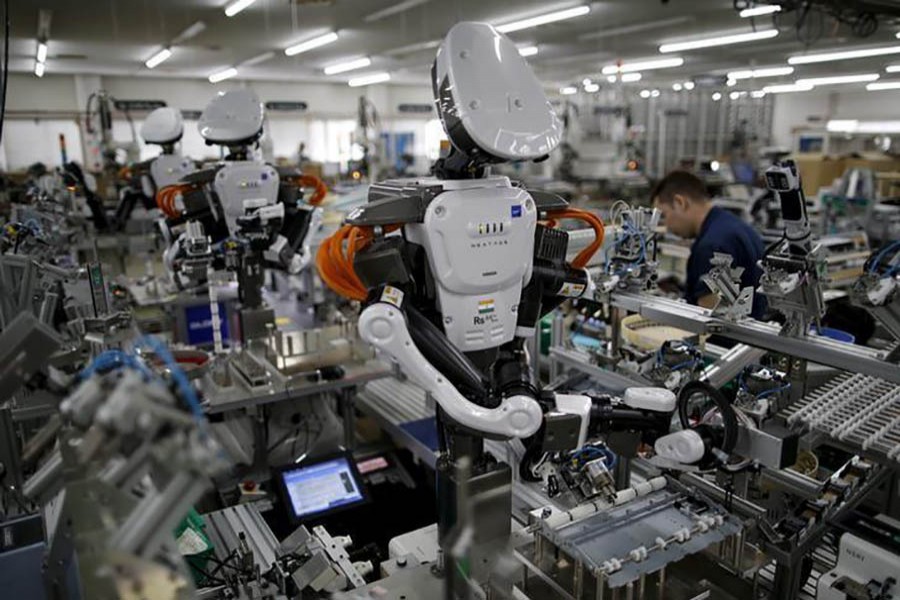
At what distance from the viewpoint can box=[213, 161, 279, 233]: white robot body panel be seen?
397cm

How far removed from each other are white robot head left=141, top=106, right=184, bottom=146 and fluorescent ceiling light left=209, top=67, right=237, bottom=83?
909cm

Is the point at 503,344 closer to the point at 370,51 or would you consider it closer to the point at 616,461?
the point at 616,461

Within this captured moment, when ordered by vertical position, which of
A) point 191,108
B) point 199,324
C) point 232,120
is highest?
point 191,108

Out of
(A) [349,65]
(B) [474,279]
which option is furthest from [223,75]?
(B) [474,279]

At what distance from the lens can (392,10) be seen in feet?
27.0

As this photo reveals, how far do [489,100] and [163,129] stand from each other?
480 cm

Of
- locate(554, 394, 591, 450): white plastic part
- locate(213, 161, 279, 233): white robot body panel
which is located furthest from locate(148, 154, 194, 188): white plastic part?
locate(554, 394, 591, 450): white plastic part

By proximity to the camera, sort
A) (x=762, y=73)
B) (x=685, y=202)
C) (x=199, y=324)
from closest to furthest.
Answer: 1. (x=685, y=202)
2. (x=199, y=324)
3. (x=762, y=73)

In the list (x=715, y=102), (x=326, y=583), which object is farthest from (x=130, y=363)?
(x=715, y=102)

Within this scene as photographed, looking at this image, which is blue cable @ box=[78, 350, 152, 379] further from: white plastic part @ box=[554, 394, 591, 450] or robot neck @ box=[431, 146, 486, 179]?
white plastic part @ box=[554, 394, 591, 450]

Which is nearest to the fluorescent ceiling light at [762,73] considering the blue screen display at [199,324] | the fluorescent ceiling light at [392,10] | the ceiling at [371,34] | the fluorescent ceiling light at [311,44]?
the ceiling at [371,34]

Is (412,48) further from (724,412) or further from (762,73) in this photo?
(724,412)

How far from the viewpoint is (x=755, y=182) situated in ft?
39.7

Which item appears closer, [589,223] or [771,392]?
[771,392]
